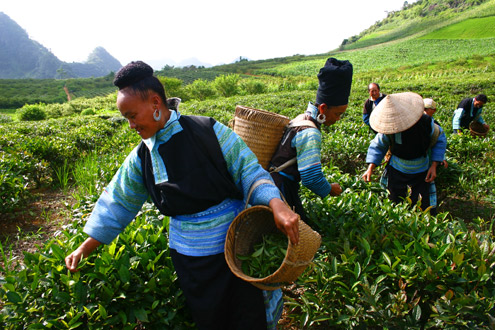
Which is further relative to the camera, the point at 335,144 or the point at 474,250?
the point at 335,144

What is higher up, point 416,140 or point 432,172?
point 416,140

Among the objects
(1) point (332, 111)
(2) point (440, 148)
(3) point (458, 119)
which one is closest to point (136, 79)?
(1) point (332, 111)

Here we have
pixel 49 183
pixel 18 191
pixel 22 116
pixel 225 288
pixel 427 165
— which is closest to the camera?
pixel 225 288

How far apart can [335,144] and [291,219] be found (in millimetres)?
3321

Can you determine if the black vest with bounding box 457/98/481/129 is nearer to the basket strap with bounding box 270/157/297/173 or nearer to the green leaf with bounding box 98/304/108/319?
the basket strap with bounding box 270/157/297/173

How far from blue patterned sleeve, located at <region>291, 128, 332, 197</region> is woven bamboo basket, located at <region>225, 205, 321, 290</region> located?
523mm

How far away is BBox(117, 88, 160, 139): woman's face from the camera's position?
130cm

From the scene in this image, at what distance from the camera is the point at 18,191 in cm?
388

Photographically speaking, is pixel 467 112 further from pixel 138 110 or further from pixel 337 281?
pixel 138 110

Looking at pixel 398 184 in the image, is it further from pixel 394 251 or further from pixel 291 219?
pixel 291 219

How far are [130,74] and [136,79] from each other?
0.11 feet

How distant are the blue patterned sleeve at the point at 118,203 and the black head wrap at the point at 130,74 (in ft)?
1.27

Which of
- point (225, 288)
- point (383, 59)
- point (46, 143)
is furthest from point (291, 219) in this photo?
point (383, 59)

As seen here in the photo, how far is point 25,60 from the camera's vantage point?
5802 inches
